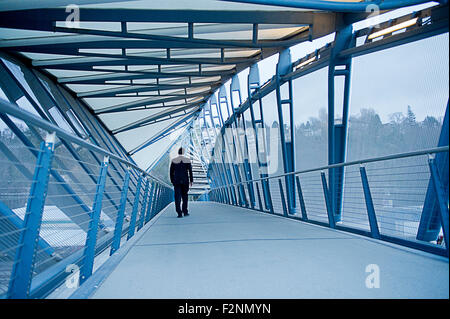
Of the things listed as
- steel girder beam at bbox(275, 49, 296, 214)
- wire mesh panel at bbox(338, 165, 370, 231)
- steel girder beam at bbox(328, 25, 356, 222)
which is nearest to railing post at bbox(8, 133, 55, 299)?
wire mesh panel at bbox(338, 165, 370, 231)

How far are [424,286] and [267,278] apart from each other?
877 millimetres

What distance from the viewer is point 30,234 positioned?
171cm

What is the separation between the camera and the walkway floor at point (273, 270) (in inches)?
72.6

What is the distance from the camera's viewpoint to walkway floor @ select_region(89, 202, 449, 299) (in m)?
1.84

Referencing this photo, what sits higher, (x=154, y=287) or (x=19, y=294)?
(x=19, y=294)

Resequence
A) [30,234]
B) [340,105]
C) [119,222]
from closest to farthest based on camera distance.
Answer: [30,234]
[119,222]
[340,105]

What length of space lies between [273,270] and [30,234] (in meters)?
1.50

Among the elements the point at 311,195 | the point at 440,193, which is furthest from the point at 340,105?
the point at 440,193

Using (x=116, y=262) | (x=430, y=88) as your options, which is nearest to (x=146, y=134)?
(x=430, y=88)

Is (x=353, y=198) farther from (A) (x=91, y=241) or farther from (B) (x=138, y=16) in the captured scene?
(B) (x=138, y=16)

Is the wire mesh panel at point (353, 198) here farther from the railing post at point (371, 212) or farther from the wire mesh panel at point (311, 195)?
the wire mesh panel at point (311, 195)

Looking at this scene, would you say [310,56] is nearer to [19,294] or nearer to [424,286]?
[424,286]

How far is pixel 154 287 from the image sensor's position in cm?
198

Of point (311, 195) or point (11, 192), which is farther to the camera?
point (311, 195)
